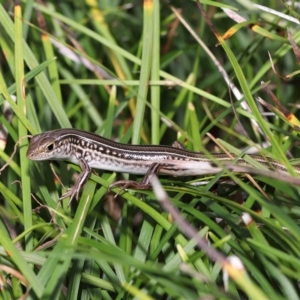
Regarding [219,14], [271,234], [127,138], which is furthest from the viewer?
[219,14]

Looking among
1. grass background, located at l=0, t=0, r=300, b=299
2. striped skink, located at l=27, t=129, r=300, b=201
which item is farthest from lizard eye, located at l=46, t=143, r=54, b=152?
grass background, located at l=0, t=0, r=300, b=299

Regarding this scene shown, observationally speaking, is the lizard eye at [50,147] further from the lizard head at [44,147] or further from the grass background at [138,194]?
the grass background at [138,194]

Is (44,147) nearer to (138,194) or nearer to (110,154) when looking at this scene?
(110,154)

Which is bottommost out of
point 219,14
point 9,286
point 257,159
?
point 9,286

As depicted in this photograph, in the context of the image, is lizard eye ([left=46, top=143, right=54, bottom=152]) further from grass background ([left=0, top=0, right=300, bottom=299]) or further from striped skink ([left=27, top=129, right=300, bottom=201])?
grass background ([left=0, top=0, right=300, bottom=299])

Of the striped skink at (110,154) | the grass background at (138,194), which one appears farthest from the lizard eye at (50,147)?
the grass background at (138,194)

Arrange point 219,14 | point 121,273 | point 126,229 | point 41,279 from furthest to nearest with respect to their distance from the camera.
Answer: point 219,14 → point 126,229 → point 121,273 → point 41,279

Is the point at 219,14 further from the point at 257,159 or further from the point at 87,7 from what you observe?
the point at 257,159

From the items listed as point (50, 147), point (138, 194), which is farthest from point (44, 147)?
point (138, 194)

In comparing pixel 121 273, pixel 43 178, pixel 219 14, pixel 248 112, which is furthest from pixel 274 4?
pixel 121 273
